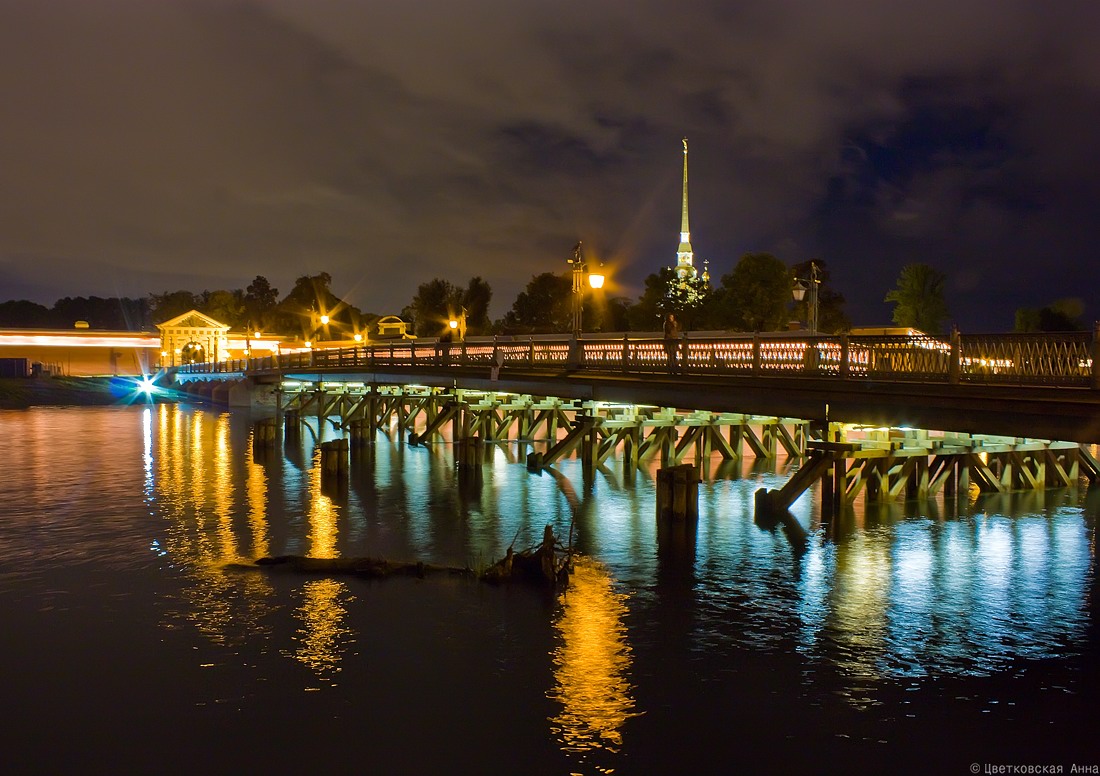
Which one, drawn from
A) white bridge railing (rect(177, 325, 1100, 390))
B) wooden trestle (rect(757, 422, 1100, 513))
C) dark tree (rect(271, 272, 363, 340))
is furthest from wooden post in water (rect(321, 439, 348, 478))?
dark tree (rect(271, 272, 363, 340))

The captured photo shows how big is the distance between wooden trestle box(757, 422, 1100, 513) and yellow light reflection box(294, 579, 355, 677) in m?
10.3

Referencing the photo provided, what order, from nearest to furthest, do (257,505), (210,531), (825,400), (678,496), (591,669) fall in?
(591,669), (825,400), (210,531), (678,496), (257,505)

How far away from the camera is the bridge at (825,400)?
15.1 m

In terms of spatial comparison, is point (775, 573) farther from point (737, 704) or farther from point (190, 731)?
point (190, 731)

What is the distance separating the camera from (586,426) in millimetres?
29922

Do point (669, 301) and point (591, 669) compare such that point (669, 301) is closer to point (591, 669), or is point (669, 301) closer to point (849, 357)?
point (849, 357)

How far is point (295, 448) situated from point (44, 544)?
2211 centimetres

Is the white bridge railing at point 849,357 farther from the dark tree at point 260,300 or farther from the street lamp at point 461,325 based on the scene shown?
the dark tree at point 260,300

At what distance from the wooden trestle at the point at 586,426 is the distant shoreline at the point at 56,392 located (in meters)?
34.3

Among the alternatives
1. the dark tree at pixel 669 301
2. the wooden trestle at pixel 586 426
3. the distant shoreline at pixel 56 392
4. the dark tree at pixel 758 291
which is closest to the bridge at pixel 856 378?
the wooden trestle at pixel 586 426

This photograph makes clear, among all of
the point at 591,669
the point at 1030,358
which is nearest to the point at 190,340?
the point at 591,669

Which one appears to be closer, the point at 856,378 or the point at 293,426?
the point at 856,378

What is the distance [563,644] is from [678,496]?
9.93 m

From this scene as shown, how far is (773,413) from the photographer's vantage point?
21.0 m
